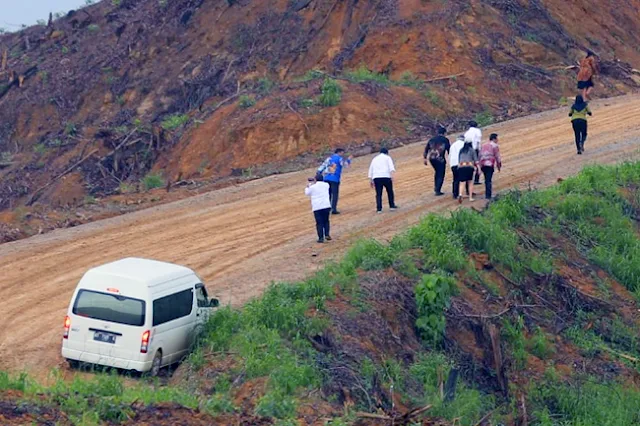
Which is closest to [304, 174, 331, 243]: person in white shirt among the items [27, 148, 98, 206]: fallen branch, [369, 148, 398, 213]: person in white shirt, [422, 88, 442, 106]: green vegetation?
[369, 148, 398, 213]: person in white shirt

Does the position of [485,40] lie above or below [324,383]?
above

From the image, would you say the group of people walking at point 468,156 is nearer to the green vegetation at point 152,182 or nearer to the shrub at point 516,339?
the shrub at point 516,339

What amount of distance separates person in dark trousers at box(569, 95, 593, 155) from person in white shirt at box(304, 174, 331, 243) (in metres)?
8.36

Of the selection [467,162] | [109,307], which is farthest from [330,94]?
[109,307]

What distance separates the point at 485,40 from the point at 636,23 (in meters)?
7.86

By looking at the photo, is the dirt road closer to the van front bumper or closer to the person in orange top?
the van front bumper

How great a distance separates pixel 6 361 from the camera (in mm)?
16906

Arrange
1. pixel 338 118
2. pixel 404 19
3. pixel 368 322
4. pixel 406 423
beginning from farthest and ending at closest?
pixel 404 19, pixel 338 118, pixel 368 322, pixel 406 423

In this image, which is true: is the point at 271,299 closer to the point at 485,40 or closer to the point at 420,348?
the point at 420,348

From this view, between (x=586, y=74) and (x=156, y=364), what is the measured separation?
889 inches

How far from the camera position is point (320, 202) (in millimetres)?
21953

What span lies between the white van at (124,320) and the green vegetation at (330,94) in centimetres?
1691

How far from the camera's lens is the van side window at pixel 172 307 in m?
16.3

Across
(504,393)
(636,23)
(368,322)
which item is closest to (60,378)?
(368,322)
